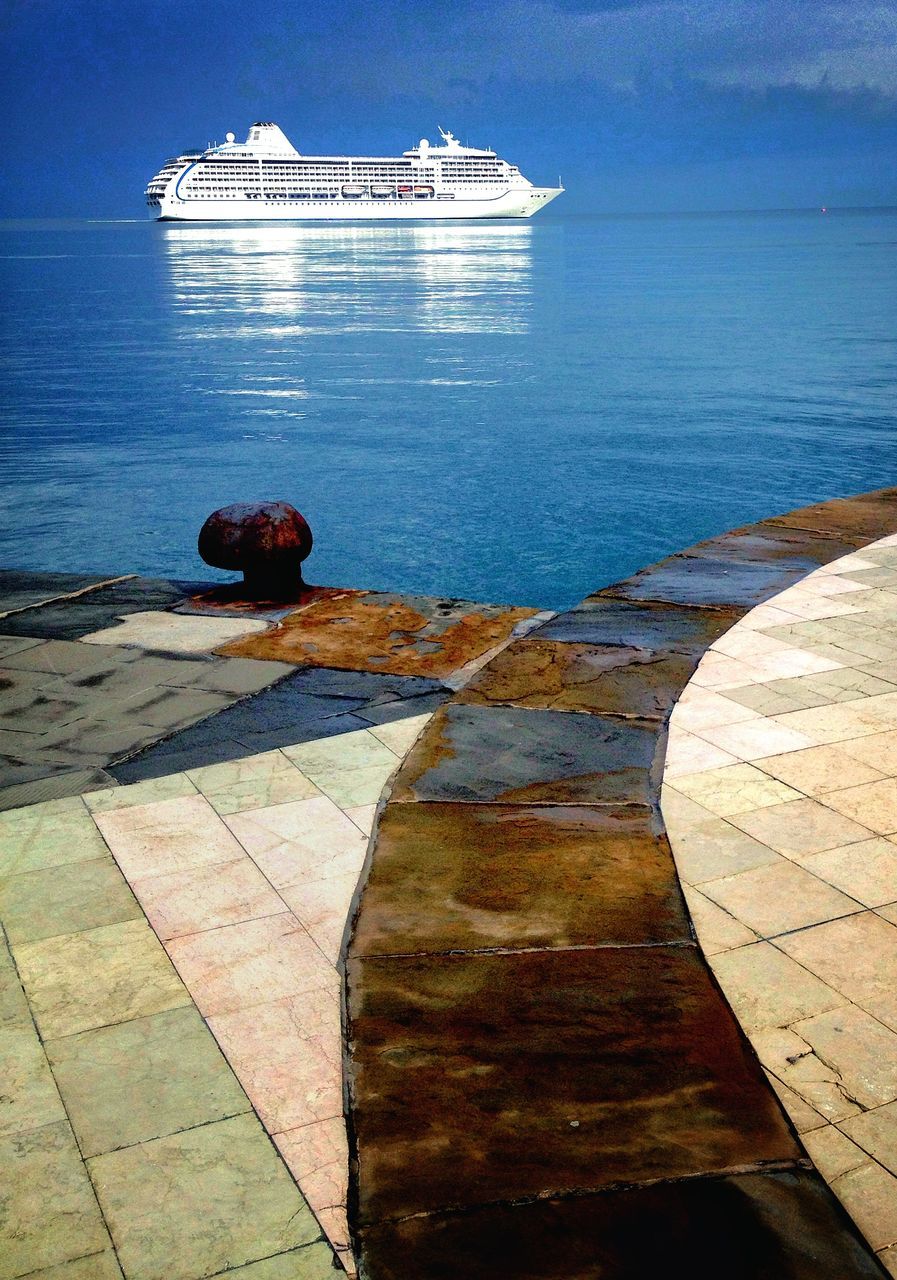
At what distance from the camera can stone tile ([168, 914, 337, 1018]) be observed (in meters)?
2.71

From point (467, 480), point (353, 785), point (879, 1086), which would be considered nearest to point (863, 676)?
point (353, 785)

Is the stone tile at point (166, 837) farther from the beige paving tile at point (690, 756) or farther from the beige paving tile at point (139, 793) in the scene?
the beige paving tile at point (690, 756)

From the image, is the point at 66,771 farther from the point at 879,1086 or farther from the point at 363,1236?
the point at 879,1086

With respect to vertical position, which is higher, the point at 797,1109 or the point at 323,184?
the point at 323,184

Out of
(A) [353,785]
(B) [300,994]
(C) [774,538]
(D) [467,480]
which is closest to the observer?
(B) [300,994]

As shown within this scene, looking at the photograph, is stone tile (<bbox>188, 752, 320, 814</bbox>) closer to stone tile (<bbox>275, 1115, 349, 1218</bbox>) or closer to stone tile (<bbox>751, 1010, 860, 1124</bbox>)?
stone tile (<bbox>275, 1115, 349, 1218</bbox>)

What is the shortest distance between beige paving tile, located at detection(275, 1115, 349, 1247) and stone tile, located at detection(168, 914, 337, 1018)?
0.45 meters

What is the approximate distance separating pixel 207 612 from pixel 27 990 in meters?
3.49

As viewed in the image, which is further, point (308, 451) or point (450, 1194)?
point (308, 451)

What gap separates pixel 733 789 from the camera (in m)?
3.68

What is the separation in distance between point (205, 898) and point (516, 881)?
0.87 metres

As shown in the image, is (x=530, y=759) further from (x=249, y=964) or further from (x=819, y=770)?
(x=249, y=964)

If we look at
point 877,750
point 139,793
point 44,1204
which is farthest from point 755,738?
point 44,1204

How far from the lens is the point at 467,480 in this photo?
52.5ft
